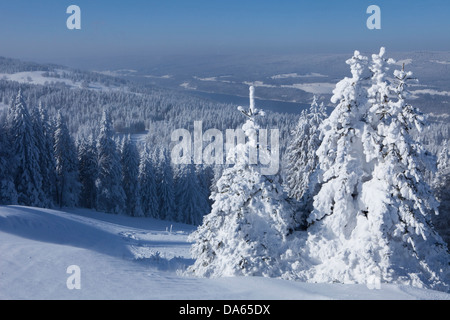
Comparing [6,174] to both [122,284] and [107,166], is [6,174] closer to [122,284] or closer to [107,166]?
[107,166]

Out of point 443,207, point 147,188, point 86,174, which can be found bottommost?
point 147,188

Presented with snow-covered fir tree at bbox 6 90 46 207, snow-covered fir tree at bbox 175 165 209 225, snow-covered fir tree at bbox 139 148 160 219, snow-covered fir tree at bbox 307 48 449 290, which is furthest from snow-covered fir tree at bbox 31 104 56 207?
snow-covered fir tree at bbox 307 48 449 290

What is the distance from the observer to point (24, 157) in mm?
35875

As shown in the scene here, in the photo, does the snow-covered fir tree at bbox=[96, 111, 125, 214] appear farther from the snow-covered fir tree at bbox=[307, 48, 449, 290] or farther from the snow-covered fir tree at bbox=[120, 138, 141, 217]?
the snow-covered fir tree at bbox=[307, 48, 449, 290]

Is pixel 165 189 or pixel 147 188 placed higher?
pixel 147 188

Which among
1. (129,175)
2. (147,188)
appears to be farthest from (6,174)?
(147,188)

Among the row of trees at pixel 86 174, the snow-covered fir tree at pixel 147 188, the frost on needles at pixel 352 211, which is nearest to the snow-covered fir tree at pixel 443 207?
the frost on needles at pixel 352 211

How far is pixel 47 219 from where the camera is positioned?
77.1 ft

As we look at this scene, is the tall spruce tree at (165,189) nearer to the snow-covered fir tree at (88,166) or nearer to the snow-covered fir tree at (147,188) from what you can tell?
the snow-covered fir tree at (147,188)

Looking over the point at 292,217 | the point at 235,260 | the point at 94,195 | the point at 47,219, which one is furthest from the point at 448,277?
the point at 94,195

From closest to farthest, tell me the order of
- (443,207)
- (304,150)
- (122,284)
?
1. (122,284)
2. (443,207)
3. (304,150)

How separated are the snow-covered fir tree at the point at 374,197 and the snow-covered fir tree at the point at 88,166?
123ft

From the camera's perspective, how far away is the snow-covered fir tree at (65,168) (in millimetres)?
41219

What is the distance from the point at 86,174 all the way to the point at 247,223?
3758cm
